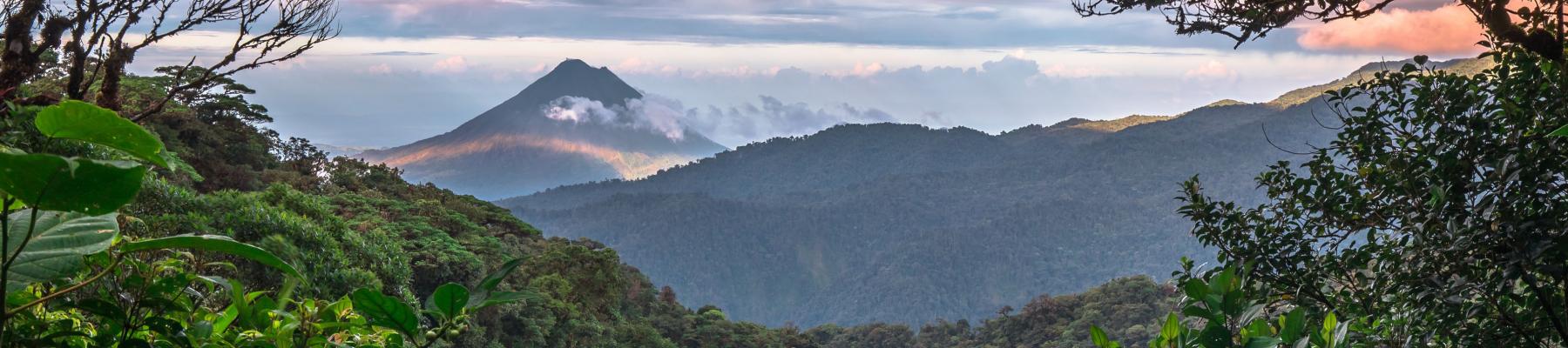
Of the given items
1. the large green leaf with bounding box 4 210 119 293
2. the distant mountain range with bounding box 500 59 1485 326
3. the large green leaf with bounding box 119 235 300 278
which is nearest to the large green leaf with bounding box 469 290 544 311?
the large green leaf with bounding box 119 235 300 278

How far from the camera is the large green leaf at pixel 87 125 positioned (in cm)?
65

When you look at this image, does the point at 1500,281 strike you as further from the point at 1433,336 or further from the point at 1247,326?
the point at 1247,326

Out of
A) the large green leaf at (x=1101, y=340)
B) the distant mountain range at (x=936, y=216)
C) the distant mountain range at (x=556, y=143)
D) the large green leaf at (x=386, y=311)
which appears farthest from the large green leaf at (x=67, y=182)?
the distant mountain range at (x=556, y=143)

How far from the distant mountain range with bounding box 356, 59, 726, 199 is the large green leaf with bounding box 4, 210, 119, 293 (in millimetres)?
131374

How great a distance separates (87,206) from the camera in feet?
2.14

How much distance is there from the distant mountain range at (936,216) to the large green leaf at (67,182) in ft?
263

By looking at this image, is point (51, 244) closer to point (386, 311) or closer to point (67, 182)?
point (67, 182)

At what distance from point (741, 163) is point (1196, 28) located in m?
130

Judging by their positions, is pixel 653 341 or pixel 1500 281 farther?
pixel 653 341

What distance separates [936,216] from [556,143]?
68.2 m

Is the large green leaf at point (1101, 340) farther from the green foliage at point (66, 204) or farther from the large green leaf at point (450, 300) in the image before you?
the green foliage at point (66, 204)

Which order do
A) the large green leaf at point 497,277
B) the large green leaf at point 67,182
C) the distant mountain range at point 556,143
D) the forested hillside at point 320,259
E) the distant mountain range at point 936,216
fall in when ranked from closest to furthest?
the large green leaf at point 67,182 < the large green leaf at point 497,277 < the forested hillside at point 320,259 < the distant mountain range at point 936,216 < the distant mountain range at point 556,143

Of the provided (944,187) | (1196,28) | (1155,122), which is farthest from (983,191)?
(1196,28)

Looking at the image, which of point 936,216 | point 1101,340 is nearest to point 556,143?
point 936,216
